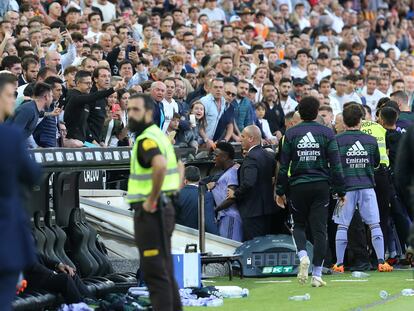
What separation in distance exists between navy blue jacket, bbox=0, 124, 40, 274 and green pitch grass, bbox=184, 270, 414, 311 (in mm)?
4759

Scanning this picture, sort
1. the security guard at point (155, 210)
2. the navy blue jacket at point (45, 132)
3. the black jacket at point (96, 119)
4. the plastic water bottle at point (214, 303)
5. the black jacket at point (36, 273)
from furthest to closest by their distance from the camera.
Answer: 1. the black jacket at point (96, 119)
2. the navy blue jacket at point (45, 132)
3. the plastic water bottle at point (214, 303)
4. the black jacket at point (36, 273)
5. the security guard at point (155, 210)

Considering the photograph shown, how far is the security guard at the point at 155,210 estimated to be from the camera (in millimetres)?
10602

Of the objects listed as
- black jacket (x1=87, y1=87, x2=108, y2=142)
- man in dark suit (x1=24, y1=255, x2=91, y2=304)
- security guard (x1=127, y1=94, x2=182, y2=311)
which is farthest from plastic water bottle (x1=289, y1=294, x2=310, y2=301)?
black jacket (x1=87, y1=87, x2=108, y2=142)

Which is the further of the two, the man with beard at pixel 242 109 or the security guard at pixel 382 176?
the man with beard at pixel 242 109

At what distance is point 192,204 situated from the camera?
16.8 m

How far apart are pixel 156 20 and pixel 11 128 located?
1749 centimetres

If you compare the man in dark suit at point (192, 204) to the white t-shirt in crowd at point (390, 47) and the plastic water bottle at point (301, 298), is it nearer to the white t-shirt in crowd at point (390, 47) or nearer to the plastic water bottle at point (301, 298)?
the plastic water bottle at point (301, 298)

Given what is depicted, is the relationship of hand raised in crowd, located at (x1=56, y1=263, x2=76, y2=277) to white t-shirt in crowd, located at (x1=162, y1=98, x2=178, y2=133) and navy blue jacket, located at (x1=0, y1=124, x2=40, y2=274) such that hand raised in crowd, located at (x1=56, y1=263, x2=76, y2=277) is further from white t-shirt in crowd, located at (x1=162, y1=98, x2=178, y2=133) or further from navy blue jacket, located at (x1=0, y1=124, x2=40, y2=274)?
white t-shirt in crowd, located at (x1=162, y1=98, x2=178, y2=133)

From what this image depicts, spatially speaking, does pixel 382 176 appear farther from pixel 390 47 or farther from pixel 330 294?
pixel 390 47

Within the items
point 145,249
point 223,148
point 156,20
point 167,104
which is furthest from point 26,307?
point 156,20

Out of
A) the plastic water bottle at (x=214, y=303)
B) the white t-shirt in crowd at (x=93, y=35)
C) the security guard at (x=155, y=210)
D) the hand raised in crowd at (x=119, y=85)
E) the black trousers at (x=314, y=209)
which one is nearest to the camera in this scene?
the security guard at (x=155, y=210)

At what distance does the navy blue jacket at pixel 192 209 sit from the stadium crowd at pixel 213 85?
0.02 metres

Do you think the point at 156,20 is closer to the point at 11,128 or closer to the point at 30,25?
the point at 30,25

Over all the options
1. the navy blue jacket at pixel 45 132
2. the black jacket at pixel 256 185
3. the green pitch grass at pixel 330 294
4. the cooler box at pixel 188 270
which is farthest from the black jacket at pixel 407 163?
the black jacket at pixel 256 185
